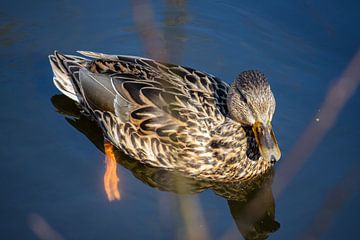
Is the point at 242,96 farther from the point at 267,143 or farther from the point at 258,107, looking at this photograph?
the point at 267,143

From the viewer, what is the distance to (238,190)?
6.57m

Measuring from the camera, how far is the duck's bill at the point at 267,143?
19.6 ft

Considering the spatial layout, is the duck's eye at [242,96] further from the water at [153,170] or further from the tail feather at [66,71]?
the tail feather at [66,71]

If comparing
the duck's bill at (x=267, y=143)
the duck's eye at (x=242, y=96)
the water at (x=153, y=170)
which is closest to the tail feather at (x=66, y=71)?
the water at (x=153, y=170)

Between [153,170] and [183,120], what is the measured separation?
72cm

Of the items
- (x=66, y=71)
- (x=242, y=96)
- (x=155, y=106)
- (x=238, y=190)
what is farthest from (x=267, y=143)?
(x=66, y=71)

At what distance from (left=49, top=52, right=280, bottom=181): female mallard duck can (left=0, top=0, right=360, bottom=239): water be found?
0.23m

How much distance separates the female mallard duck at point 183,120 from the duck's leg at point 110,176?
14cm

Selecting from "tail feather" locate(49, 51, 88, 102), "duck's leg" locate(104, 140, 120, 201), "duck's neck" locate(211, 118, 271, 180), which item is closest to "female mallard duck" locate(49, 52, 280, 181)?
"duck's neck" locate(211, 118, 271, 180)

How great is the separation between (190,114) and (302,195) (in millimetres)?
1426

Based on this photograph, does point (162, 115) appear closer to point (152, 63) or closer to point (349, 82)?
point (152, 63)

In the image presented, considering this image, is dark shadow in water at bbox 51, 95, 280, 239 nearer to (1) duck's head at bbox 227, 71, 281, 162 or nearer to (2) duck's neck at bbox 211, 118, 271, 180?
(2) duck's neck at bbox 211, 118, 271, 180

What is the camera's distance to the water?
609 cm

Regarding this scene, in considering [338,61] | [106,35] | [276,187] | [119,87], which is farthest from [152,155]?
[338,61]
